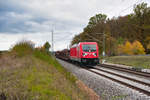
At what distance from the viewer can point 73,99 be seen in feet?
14.4

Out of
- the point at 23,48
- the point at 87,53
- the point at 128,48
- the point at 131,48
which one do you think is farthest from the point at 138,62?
the point at 128,48

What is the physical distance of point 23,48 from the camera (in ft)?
41.9

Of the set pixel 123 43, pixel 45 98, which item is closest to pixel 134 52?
pixel 123 43

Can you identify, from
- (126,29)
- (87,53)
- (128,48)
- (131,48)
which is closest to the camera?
(87,53)

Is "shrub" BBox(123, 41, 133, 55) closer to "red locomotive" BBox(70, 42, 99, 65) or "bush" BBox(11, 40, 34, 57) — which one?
"red locomotive" BBox(70, 42, 99, 65)

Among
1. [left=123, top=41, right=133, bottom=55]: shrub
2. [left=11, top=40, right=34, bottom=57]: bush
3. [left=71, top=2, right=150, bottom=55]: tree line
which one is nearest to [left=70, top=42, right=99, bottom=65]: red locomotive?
[left=11, top=40, right=34, bottom=57]: bush

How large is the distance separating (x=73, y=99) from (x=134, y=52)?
167 feet

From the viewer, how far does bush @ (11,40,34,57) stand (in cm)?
1219

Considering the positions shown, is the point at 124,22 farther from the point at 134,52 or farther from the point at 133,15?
the point at 134,52

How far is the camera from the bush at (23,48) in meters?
12.2

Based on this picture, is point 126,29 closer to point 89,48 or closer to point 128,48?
point 128,48

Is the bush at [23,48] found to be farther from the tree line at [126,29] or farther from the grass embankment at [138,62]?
the tree line at [126,29]

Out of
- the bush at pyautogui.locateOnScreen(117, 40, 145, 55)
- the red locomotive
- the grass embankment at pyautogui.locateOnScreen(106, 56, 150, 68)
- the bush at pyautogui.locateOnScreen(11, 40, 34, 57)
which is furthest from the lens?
the bush at pyautogui.locateOnScreen(117, 40, 145, 55)

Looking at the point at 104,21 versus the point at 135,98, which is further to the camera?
the point at 104,21
